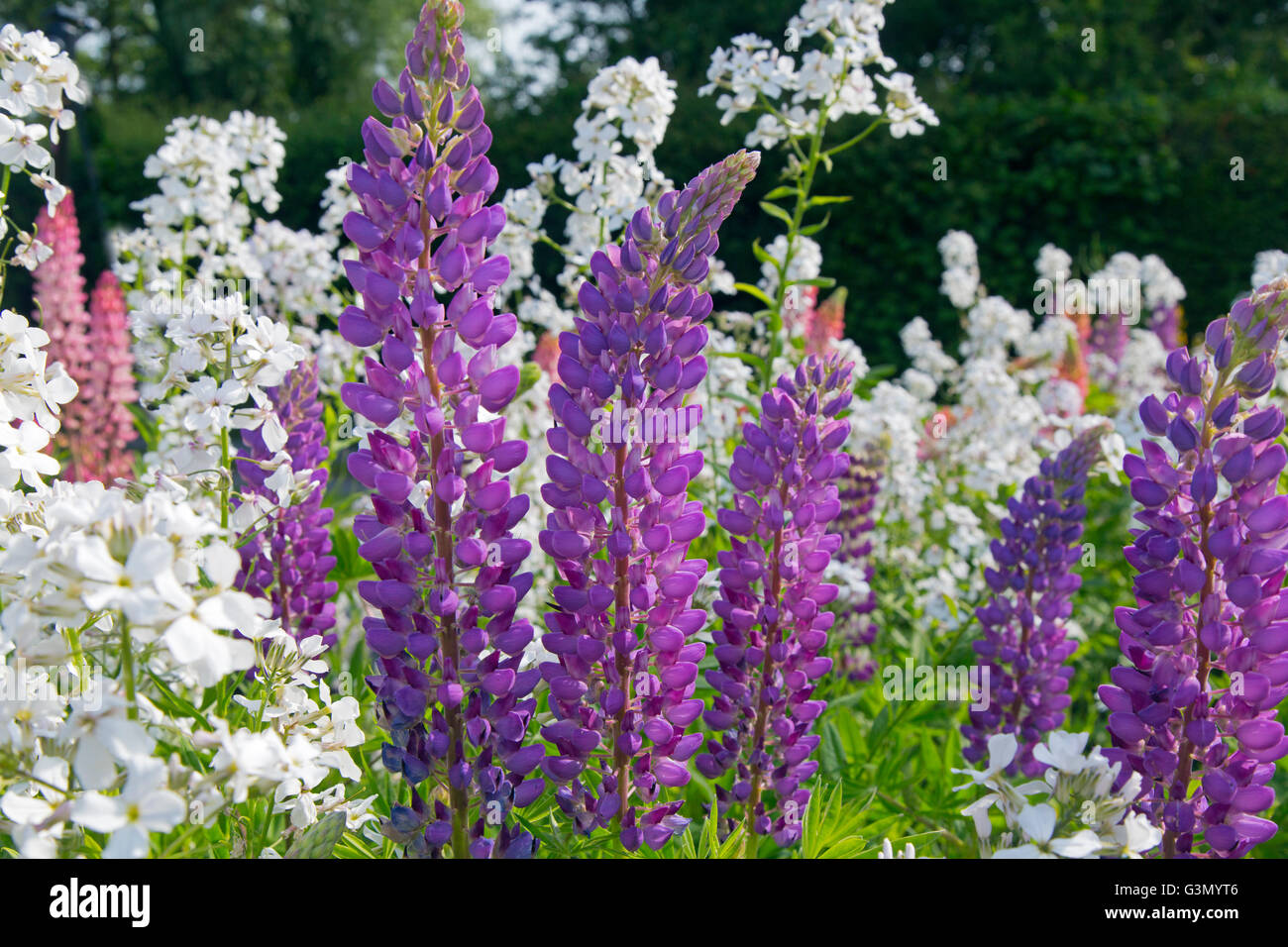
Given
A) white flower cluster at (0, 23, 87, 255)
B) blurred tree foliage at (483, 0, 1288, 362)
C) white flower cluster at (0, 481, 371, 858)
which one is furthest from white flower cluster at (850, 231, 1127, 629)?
blurred tree foliage at (483, 0, 1288, 362)

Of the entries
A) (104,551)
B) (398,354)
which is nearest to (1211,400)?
(398,354)

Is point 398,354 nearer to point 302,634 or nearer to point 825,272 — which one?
point 302,634

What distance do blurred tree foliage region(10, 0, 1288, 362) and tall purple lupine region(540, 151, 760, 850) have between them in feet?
18.3

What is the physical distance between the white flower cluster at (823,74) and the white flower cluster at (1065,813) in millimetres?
2439

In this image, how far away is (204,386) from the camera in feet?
6.31

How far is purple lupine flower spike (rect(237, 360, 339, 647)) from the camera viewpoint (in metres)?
2.50

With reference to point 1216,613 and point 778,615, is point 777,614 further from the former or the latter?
point 1216,613

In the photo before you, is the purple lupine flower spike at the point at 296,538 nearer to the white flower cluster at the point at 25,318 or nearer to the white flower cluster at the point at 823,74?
the white flower cluster at the point at 25,318

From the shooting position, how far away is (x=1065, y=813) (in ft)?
4.97

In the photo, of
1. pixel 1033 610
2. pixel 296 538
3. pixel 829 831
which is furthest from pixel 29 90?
pixel 1033 610

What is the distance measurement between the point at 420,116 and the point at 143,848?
3.75ft

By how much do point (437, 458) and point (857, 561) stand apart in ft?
8.32

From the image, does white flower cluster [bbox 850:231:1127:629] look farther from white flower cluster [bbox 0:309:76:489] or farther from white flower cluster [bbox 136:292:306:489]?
white flower cluster [bbox 0:309:76:489]

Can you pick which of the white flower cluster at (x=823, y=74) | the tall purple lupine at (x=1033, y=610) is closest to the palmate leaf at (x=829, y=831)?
the tall purple lupine at (x=1033, y=610)
